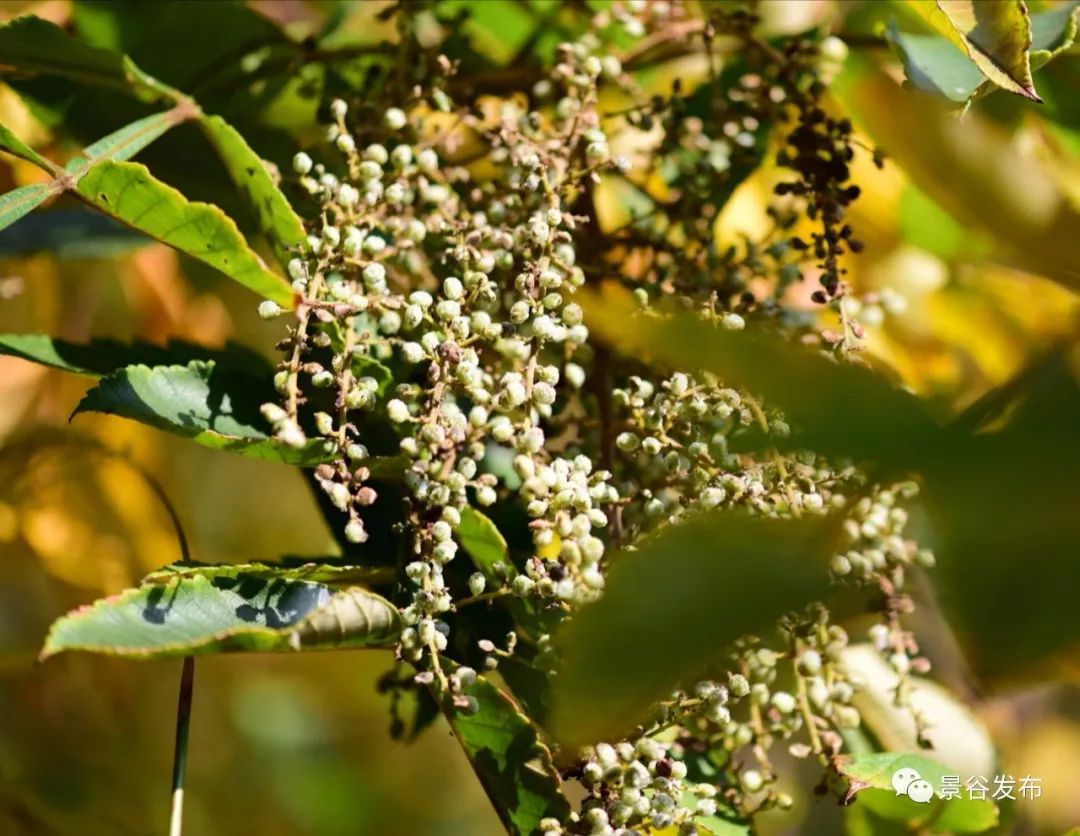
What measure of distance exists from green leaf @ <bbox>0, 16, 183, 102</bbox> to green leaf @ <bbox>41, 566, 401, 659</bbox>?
270 mm

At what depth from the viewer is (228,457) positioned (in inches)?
29.9

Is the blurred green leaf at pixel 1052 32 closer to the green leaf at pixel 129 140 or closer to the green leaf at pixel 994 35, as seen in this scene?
the green leaf at pixel 994 35

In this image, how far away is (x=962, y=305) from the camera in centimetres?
83

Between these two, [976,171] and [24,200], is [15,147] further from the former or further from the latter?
[976,171]

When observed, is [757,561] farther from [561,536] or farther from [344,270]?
[344,270]

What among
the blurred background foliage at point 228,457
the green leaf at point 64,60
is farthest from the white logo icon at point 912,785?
the green leaf at point 64,60

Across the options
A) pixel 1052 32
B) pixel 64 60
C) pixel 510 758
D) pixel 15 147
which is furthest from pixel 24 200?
pixel 1052 32

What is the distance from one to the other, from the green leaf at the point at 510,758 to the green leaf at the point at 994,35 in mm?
301

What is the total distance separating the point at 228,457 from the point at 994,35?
0.53m

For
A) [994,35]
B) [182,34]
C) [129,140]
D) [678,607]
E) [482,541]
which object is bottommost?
[678,607]

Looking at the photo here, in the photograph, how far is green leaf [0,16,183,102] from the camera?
1.77 ft

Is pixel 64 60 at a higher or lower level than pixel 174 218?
higher

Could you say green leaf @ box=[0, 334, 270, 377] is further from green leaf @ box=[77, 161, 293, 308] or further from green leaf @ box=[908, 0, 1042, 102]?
green leaf @ box=[908, 0, 1042, 102]

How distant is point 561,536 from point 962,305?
1.74 ft
